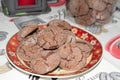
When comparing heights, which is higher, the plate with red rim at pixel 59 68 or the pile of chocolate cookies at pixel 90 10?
the pile of chocolate cookies at pixel 90 10

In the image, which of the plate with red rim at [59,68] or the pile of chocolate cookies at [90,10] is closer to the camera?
the plate with red rim at [59,68]

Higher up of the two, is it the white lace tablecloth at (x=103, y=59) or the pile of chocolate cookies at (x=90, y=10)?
the pile of chocolate cookies at (x=90, y=10)

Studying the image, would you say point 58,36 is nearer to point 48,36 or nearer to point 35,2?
point 48,36

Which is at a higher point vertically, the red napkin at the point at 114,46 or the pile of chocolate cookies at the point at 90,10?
the pile of chocolate cookies at the point at 90,10

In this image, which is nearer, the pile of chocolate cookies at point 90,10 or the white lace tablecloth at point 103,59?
the white lace tablecloth at point 103,59

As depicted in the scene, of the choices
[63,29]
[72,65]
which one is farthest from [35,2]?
[72,65]

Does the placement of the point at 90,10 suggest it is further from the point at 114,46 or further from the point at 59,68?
the point at 59,68
